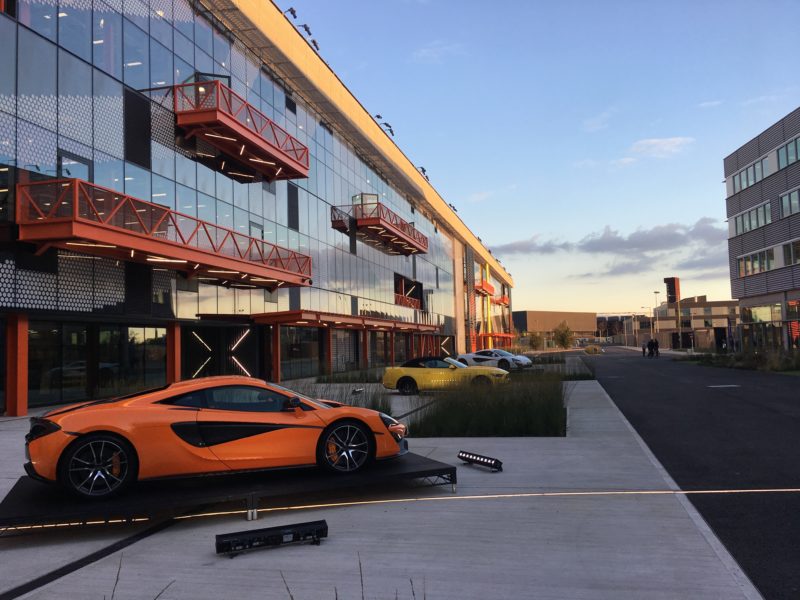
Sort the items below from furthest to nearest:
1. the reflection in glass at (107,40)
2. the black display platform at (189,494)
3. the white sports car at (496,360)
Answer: the white sports car at (496,360) < the reflection in glass at (107,40) < the black display platform at (189,494)

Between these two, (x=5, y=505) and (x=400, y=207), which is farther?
(x=400, y=207)

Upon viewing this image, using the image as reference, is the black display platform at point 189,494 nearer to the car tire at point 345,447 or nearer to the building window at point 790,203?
the car tire at point 345,447

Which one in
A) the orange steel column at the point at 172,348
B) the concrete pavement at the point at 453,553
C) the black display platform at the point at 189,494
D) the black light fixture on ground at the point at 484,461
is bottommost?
the concrete pavement at the point at 453,553

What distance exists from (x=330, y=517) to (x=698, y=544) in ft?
11.2

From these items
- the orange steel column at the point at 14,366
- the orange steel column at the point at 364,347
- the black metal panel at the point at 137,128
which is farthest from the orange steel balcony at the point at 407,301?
the orange steel column at the point at 14,366

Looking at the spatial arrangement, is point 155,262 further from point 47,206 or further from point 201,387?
point 201,387

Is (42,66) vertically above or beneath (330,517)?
above

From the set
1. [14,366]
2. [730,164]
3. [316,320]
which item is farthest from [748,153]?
[14,366]

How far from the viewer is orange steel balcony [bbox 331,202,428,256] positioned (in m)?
40.2

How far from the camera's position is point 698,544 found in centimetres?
551

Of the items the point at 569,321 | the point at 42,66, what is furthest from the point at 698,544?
the point at 569,321

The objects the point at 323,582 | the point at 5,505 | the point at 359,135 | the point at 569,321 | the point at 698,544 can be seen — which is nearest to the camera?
the point at 323,582

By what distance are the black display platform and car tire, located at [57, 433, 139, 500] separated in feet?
0.45

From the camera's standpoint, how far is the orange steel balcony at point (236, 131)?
2334 cm
